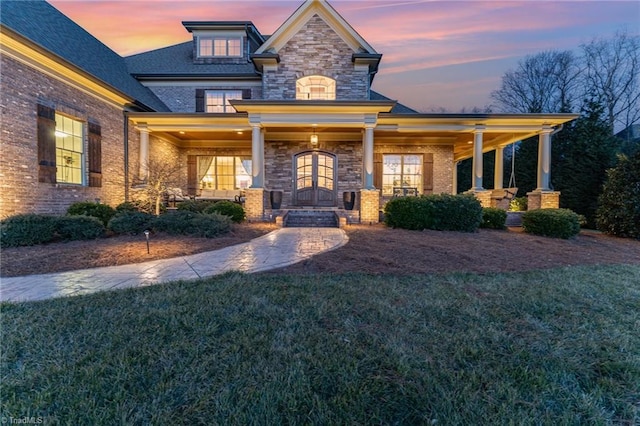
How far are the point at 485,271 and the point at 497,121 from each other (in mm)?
8871

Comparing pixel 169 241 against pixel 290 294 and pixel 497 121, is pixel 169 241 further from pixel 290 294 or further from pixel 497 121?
pixel 497 121

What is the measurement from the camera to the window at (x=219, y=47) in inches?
579

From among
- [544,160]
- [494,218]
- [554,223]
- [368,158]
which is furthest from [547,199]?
[368,158]

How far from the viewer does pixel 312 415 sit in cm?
166

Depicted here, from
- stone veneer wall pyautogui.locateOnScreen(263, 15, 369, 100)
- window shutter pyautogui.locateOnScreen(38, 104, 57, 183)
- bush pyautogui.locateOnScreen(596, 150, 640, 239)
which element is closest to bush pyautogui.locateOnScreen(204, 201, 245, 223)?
window shutter pyautogui.locateOnScreen(38, 104, 57, 183)

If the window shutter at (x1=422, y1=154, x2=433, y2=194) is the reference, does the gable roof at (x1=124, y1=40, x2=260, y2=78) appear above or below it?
above

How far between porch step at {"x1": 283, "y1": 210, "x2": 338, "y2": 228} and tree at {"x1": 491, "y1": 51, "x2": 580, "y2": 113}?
2308cm

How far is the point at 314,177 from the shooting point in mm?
12859

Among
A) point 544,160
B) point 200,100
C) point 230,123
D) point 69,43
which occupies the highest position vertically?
point 69,43

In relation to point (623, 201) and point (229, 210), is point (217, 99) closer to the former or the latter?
point (229, 210)

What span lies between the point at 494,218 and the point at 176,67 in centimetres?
1489

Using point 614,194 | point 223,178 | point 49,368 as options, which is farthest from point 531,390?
point 223,178

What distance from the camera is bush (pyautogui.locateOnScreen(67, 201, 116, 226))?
26.9 feet

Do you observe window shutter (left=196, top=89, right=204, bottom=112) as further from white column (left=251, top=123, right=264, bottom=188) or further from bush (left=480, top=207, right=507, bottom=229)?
bush (left=480, top=207, right=507, bottom=229)
